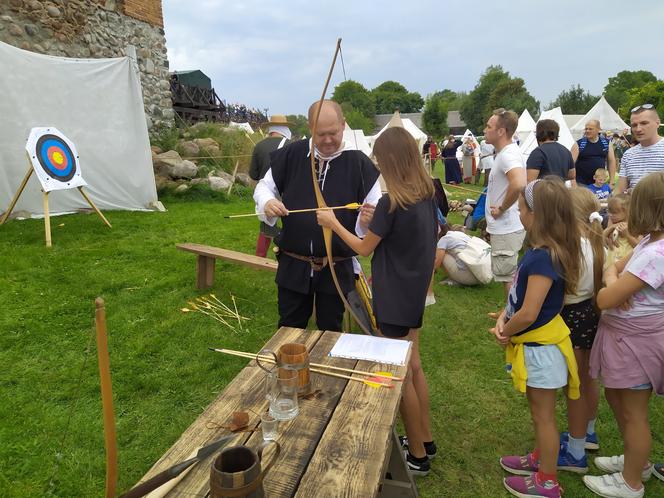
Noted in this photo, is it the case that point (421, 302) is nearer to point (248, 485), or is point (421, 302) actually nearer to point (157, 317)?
point (248, 485)

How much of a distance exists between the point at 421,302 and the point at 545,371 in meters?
0.54

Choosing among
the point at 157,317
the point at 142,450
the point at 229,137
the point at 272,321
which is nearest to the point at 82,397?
the point at 142,450

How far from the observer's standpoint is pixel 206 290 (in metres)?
4.07

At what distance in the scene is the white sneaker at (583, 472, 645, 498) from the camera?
184cm

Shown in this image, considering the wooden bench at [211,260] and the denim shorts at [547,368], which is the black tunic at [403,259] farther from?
the wooden bench at [211,260]

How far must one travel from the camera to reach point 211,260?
4055mm

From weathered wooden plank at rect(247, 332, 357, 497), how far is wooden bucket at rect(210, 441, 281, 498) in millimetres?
98

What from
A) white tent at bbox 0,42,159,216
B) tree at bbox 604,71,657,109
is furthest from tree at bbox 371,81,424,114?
white tent at bbox 0,42,159,216

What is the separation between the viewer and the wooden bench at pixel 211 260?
3.61m

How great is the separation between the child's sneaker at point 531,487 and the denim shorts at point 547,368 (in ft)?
1.49

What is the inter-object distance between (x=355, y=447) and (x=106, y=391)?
2.07ft

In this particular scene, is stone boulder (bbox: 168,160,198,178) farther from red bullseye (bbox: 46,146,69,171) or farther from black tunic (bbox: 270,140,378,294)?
black tunic (bbox: 270,140,378,294)

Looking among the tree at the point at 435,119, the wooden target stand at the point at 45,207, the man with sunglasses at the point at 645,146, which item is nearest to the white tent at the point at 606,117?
the man with sunglasses at the point at 645,146

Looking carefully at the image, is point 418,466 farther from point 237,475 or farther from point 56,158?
point 56,158
